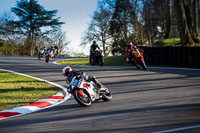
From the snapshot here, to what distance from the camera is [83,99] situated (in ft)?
24.4

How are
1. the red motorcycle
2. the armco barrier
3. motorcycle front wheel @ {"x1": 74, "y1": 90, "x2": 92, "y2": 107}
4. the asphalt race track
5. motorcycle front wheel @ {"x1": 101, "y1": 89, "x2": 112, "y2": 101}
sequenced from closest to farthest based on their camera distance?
the asphalt race track < motorcycle front wheel @ {"x1": 74, "y1": 90, "x2": 92, "y2": 107} < motorcycle front wheel @ {"x1": 101, "y1": 89, "x2": 112, "y2": 101} < the red motorcycle < the armco barrier

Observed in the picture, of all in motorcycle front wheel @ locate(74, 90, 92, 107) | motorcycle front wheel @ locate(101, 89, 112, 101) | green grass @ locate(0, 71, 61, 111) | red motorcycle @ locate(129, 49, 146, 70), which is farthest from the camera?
red motorcycle @ locate(129, 49, 146, 70)

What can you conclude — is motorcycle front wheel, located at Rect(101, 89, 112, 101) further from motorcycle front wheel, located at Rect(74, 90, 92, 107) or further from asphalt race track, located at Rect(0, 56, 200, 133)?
motorcycle front wheel, located at Rect(74, 90, 92, 107)

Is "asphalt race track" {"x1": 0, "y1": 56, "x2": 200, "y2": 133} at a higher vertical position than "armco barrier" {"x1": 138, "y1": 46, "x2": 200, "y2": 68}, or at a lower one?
lower

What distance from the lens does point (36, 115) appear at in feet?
21.9

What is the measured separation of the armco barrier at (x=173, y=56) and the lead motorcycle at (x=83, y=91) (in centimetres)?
1081

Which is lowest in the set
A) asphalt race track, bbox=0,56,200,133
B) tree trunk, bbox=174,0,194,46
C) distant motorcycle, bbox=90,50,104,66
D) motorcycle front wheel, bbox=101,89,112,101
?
asphalt race track, bbox=0,56,200,133

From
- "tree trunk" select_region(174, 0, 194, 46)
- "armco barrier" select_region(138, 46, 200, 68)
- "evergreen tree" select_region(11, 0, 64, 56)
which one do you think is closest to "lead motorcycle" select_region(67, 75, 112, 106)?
"armco barrier" select_region(138, 46, 200, 68)

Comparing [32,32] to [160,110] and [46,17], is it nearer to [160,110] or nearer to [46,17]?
[46,17]

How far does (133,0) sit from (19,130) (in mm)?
41870

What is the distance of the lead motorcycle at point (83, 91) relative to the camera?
24.1 feet

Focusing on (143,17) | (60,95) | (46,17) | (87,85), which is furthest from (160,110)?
(46,17)

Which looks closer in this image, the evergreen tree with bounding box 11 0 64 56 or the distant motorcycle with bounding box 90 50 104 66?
the distant motorcycle with bounding box 90 50 104 66

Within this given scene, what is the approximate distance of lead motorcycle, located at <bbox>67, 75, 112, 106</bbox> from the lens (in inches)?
289
